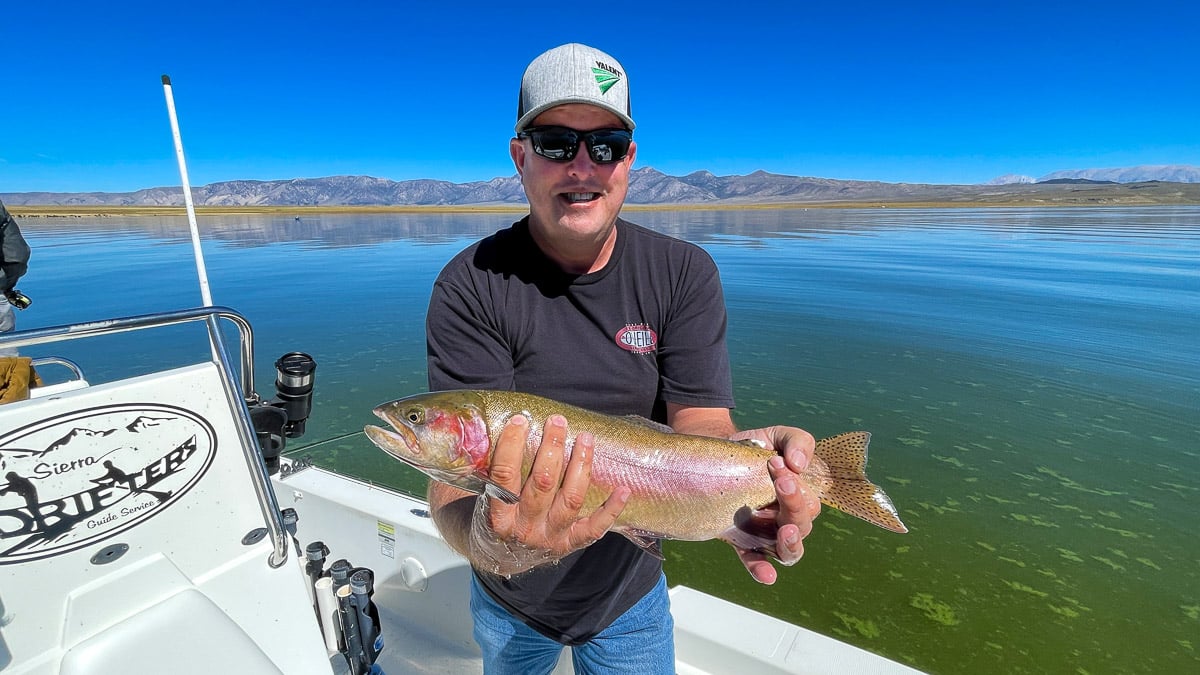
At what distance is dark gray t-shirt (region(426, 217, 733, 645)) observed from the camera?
2.48 meters

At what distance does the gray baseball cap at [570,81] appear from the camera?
7.70ft

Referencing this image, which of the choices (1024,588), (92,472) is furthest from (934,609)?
(92,472)

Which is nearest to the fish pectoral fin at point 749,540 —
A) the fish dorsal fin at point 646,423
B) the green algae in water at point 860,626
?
the fish dorsal fin at point 646,423

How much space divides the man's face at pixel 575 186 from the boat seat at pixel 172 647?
2.20 m

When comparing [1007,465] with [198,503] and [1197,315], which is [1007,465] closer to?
[198,503]

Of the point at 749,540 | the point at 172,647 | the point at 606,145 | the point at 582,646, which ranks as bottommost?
the point at 582,646

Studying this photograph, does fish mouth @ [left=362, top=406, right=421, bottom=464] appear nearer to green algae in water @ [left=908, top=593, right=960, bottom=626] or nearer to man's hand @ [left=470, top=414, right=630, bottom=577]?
man's hand @ [left=470, top=414, right=630, bottom=577]

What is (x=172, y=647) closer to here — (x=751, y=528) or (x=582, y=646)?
(x=582, y=646)

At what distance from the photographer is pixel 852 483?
2809 mm

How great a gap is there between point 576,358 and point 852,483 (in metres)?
1.57

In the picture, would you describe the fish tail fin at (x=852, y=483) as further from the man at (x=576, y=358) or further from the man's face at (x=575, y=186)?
the man's face at (x=575, y=186)

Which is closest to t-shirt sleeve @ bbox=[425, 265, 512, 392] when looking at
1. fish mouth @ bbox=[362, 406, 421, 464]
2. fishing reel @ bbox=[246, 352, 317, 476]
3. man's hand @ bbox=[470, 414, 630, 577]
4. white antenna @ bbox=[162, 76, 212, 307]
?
fish mouth @ bbox=[362, 406, 421, 464]

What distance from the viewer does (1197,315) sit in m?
14.7

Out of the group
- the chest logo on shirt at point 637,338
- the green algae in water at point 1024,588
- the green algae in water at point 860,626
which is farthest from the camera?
the green algae in water at point 1024,588
